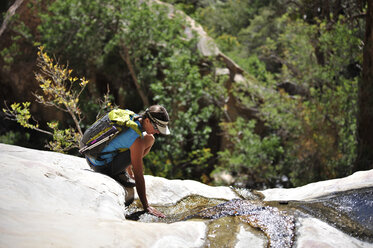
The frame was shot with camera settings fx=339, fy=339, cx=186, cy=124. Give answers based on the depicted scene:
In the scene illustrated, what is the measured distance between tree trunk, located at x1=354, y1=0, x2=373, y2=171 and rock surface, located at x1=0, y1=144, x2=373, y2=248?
460 centimetres

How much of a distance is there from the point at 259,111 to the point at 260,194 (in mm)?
6887

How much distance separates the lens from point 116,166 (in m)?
3.61

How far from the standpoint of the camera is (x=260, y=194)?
13.9ft

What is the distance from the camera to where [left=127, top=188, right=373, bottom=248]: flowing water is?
2.57 metres

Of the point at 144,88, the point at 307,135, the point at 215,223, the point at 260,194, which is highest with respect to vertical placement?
the point at 215,223

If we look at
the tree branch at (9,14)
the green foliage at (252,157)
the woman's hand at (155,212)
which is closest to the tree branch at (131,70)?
the green foliage at (252,157)

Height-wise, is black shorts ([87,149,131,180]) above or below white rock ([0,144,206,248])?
below

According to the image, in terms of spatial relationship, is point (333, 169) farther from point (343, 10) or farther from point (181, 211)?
point (181, 211)

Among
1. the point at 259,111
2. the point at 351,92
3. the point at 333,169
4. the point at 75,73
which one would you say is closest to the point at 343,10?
the point at 351,92

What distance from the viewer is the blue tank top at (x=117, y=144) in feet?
11.1

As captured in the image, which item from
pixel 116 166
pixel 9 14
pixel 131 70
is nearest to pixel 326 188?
pixel 116 166

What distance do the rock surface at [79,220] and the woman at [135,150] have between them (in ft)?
0.84

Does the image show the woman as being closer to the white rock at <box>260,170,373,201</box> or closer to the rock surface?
the rock surface

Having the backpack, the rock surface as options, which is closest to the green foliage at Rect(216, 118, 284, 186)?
the rock surface
